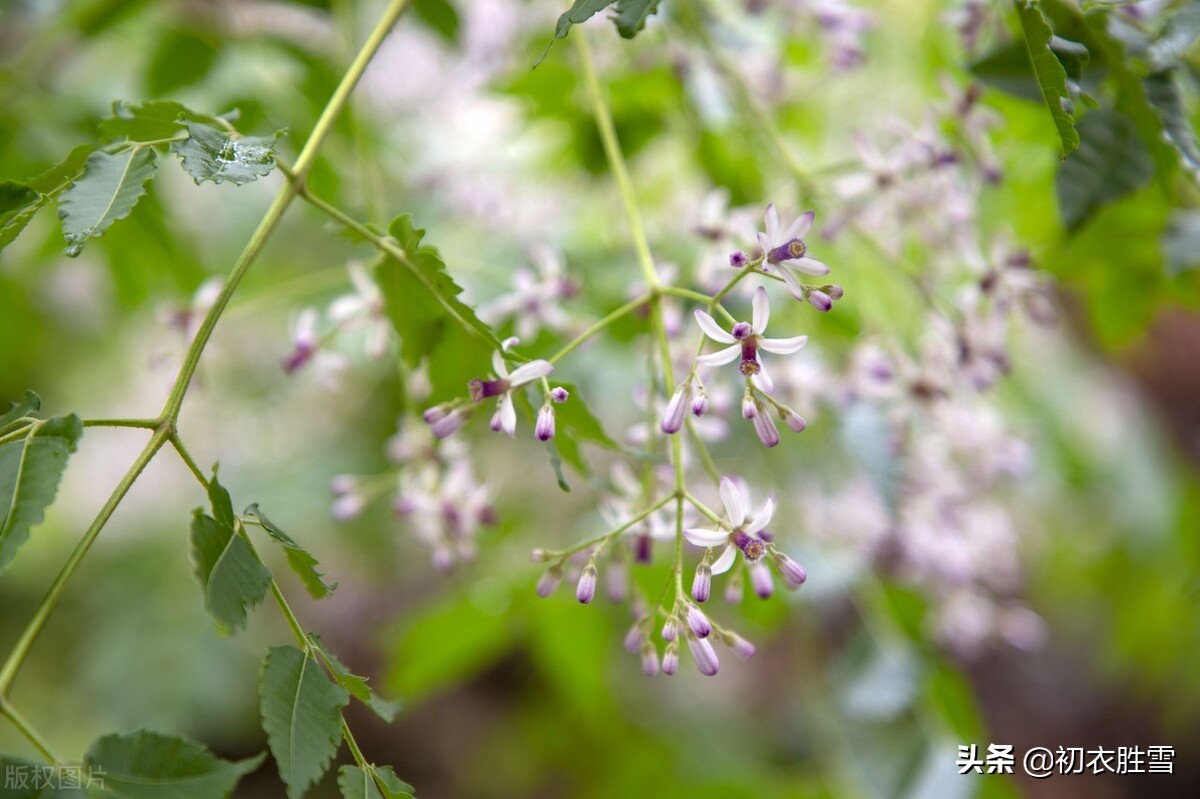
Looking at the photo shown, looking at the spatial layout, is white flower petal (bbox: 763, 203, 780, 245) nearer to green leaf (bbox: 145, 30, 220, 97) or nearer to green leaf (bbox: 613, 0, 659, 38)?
green leaf (bbox: 613, 0, 659, 38)

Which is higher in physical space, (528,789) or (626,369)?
(626,369)

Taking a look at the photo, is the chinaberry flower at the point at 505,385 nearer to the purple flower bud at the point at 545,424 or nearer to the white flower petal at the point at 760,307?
the purple flower bud at the point at 545,424

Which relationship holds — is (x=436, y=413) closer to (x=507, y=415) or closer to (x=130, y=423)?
(x=507, y=415)

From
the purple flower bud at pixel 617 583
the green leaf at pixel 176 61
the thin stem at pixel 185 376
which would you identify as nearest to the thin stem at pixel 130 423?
the thin stem at pixel 185 376

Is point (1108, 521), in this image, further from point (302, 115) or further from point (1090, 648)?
point (1090, 648)

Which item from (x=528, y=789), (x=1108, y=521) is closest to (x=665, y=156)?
(x=1108, y=521)
